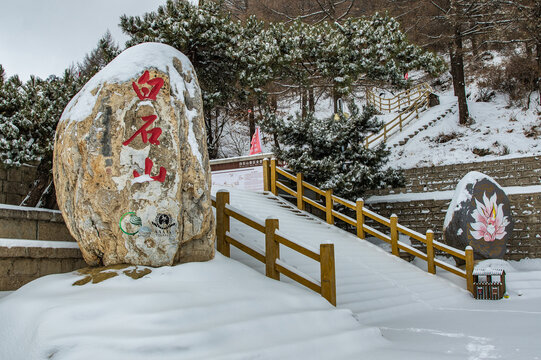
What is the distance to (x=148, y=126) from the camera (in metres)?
4.32

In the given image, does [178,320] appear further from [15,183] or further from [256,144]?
[256,144]

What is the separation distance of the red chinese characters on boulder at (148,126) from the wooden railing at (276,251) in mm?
1513

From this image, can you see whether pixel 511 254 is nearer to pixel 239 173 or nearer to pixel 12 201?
pixel 239 173

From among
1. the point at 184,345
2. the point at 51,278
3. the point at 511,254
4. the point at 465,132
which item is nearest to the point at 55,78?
the point at 51,278

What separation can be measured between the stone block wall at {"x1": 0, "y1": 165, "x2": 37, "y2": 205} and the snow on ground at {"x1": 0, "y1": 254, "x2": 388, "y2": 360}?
3439 mm

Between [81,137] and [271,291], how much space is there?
2434 millimetres

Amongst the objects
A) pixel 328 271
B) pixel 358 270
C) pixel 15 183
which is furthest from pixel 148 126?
pixel 358 270

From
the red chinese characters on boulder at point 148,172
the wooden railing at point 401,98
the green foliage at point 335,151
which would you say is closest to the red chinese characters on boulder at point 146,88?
the red chinese characters on boulder at point 148,172

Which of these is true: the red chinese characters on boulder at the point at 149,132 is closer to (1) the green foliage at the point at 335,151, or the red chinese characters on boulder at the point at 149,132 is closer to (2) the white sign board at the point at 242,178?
(1) the green foliage at the point at 335,151

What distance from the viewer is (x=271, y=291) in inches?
174

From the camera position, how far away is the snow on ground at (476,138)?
14.7 meters

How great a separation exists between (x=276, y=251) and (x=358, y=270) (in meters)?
2.94

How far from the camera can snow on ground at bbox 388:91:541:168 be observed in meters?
14.7

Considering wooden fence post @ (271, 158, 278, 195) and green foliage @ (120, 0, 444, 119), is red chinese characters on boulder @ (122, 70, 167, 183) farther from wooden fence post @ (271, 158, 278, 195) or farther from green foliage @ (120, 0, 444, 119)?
green foliage @ (120, 0, 444, 119)
